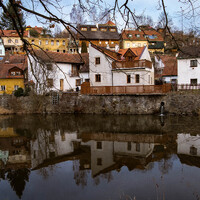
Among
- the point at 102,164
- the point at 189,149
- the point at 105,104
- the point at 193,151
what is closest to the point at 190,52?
the point at 102,164

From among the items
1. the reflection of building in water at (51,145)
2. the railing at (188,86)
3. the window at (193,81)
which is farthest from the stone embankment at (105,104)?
the reflection of building in water at (51,145)

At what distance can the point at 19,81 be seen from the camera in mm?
41812

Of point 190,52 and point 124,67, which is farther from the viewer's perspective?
point 124,67

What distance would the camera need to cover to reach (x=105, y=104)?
100 ft

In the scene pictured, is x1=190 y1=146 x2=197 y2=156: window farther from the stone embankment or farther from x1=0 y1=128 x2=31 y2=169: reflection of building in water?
the stone embankment

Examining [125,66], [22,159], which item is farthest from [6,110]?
[22,159]

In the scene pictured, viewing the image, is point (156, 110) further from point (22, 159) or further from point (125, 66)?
point (22, 159)

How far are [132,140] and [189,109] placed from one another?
13.5m

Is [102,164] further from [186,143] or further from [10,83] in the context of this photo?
A: [10,83]

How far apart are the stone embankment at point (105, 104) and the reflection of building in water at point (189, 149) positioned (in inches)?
435

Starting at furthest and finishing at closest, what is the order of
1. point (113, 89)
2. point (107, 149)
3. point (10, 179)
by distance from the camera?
point (113, 89)
point (107, 149)
point (10, 179)

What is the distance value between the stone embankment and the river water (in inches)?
312

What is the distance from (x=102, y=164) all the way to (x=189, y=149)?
214 inches

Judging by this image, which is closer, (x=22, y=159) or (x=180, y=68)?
(x=22, y=159)
